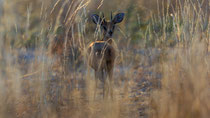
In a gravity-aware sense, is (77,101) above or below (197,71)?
below

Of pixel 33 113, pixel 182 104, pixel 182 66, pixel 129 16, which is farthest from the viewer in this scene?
pixel 129 16

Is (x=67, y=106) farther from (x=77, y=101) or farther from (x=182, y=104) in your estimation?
(x=182, y=104)

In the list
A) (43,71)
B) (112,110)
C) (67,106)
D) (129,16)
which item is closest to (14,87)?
(43,71)

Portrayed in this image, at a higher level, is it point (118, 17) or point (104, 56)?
point (118, 17)

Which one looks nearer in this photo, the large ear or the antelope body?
the antelope body

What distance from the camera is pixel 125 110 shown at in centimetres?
367

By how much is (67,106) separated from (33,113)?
38cm

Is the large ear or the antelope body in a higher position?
the large ear

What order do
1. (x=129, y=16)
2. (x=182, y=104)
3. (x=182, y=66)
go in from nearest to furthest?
(x=182, y=104), (x=182, y=66), (x=129, y=16)

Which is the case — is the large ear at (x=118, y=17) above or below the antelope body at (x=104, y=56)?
above

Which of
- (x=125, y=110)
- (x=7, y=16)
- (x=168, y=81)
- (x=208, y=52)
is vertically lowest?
(x=125, y=110)

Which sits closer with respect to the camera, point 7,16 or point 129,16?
point 7,16

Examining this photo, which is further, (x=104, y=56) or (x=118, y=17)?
(x=118, y=17)

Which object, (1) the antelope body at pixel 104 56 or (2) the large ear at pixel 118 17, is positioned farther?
(2) the large ear at pixel 118 17
